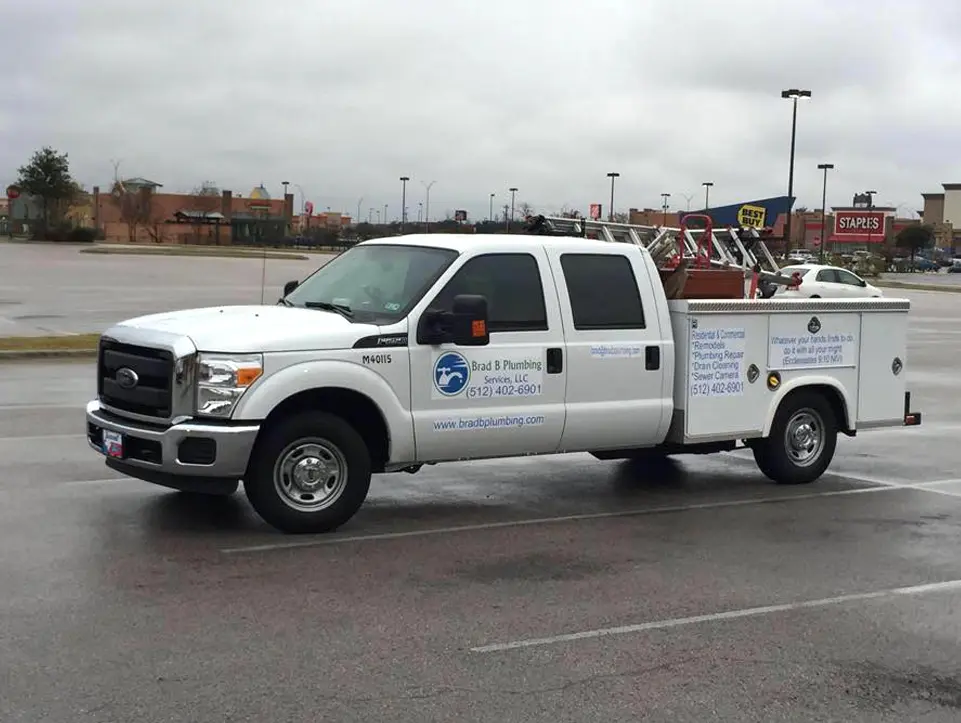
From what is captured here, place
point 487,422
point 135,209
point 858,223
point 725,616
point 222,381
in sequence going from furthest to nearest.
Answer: point 858,223 < point 135,209 < point 487,422 < point 222,381 < point 725,616

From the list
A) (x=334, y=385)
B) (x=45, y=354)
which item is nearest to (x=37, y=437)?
(x=334, y=385)

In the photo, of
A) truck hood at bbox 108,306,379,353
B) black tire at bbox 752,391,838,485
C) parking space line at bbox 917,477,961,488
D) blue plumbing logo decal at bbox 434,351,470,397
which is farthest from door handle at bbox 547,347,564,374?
parking space line at bbox 917,477,961,488

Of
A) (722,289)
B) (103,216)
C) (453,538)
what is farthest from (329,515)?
(103,216)

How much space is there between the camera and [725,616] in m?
6.31

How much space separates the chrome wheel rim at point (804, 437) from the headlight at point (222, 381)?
486cm

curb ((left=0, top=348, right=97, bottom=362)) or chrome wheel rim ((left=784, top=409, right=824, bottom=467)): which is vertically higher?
chrome wheel rim ((left=784, top=409, right=824, bottom=467))

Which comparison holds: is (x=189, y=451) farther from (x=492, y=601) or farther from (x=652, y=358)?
(x=652, y=358)

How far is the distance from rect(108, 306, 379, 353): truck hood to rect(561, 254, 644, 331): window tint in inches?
66.6

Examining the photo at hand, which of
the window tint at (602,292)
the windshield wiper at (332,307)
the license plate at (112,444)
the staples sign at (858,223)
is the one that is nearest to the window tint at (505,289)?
the window tint at (602,292)

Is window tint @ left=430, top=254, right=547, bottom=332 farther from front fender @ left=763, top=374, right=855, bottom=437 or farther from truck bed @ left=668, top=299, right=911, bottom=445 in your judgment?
front fender @ left=763, top=374, right=855, bottom=437

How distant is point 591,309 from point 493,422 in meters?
1.22

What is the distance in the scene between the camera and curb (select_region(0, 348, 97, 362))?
18.8 meters

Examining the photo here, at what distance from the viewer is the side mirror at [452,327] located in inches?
312

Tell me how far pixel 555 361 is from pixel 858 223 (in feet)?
365
